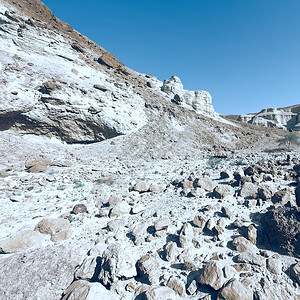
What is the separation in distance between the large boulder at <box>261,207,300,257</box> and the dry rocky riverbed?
0.02 m

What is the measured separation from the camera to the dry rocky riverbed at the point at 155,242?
2.52 m

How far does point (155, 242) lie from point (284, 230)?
104 inches

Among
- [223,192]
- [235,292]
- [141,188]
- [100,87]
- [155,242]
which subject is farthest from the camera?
[100,87]

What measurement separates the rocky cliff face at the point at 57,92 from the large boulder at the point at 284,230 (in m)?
15.2

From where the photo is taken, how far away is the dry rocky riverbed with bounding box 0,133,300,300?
2.52 m

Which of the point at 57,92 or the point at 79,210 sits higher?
the point at 57,92

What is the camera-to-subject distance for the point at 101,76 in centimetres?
2081

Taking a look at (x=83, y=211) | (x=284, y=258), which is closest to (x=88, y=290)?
(x=83, y=211)

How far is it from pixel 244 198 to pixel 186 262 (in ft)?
10.3

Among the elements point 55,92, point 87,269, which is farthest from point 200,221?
point 55,92

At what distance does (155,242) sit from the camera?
143 inches

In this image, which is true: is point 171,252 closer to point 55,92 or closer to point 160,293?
point 160,293

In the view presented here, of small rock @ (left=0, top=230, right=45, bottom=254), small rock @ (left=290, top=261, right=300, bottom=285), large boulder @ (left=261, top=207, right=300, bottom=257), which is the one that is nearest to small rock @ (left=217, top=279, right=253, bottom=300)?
small rock @ (left=290, top=261, right=300, bottom=285)

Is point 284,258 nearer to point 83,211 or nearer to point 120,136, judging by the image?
point 83,211
